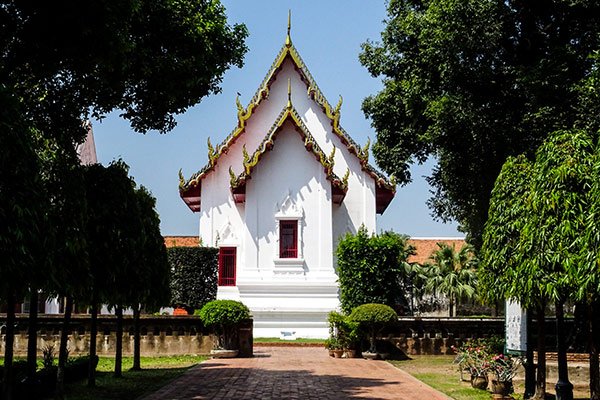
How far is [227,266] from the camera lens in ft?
106

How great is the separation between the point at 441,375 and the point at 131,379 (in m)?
7.29

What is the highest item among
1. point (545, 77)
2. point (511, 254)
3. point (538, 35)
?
point (538, 35)

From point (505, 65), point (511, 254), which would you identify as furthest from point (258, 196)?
point (511, 254)

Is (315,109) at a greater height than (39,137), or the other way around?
(315,109)

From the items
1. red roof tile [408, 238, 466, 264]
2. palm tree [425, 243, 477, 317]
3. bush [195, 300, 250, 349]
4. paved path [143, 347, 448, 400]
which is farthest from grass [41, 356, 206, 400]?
red roof tile [408, 238, 466, 264]

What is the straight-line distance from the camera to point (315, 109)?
34.2 m

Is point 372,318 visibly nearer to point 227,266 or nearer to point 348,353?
point 348,353

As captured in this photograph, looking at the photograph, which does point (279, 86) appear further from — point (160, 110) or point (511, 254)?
point (511, 254)

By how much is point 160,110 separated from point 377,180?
18.3m

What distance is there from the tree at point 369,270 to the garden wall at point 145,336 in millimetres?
5440

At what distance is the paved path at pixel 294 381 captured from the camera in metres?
14.3

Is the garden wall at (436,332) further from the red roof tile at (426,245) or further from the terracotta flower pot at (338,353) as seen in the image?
the red roof tile at (426,245)

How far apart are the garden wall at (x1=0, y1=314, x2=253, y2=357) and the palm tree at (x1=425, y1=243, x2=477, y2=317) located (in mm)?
26558

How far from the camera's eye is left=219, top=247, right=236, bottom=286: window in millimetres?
31844
